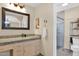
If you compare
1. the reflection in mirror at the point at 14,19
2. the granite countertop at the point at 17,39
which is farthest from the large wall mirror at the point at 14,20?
the granite countertop at the point at 17,39

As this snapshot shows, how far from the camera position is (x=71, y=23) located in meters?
1.42

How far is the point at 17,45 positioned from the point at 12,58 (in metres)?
0.17

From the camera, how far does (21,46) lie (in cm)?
138

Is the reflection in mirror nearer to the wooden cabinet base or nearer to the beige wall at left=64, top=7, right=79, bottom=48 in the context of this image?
the wooden cabinet base

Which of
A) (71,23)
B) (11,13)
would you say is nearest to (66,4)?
(71,23)

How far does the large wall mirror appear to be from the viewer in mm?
1312

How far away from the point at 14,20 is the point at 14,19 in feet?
0.04

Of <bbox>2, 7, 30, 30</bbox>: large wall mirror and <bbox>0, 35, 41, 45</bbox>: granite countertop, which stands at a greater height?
<bbox>2, 7, 30, 30</bbox>: large wall mirror

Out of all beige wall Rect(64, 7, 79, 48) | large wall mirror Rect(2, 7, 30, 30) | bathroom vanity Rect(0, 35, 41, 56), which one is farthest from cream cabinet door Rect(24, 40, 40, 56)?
beige wall Rect(64, 7, 79, 48)

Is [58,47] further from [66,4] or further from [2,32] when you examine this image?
[2,32]

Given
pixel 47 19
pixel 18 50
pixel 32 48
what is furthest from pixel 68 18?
pixel 18 50

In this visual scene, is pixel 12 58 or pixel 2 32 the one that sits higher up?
pixel 2 32

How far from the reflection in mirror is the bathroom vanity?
0.54ft

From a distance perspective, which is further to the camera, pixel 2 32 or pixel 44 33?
pixel 44 33
